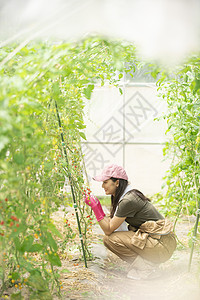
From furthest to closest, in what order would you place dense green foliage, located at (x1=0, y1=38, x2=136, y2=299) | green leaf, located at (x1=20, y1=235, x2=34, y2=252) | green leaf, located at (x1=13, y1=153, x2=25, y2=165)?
green leaf, located at (x1=20, y1=235, x2=34, y2=252), green leaf, located at (x1=13, y1=153, x2=25, y2=165), dense green foliage, located at (x1=0, y1=38, x2=136, y2=299)

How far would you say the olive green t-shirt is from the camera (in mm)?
3055

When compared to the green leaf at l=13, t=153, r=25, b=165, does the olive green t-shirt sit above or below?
below

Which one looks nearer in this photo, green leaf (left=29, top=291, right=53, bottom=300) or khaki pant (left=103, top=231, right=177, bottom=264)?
green leaf (left=29, top=291, right=53, bottom=300)

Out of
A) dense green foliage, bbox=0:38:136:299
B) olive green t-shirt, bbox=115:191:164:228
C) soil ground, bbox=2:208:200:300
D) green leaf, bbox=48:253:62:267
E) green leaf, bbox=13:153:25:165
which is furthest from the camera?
olive green t-shirt, bbox=115:191:164:228

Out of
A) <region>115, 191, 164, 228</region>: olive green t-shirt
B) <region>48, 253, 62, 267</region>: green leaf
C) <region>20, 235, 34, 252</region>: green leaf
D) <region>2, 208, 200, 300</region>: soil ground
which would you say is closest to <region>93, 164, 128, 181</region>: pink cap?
<region>115, 191, 164, 228</region>: olive green t-shirt

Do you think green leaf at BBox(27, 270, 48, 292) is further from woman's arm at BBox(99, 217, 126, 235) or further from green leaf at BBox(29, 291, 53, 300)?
woman's arm at BBox(99, 217, 126, 235)

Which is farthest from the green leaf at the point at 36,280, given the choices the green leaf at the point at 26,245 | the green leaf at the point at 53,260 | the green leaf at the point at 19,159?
the green leaf at the point at 19,159

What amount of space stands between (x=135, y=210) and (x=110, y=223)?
231 millimetres

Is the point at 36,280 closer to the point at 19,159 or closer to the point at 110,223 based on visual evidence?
the point at 19,159

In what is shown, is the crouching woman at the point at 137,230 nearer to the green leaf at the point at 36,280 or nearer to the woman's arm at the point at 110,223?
the woman's arm at the point at 110,223

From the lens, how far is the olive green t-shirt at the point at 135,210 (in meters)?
3.05

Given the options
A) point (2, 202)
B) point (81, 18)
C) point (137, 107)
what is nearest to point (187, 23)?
point (81, 18)

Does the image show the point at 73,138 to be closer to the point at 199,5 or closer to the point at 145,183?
the point at 199,5

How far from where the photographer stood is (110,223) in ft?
10.3
